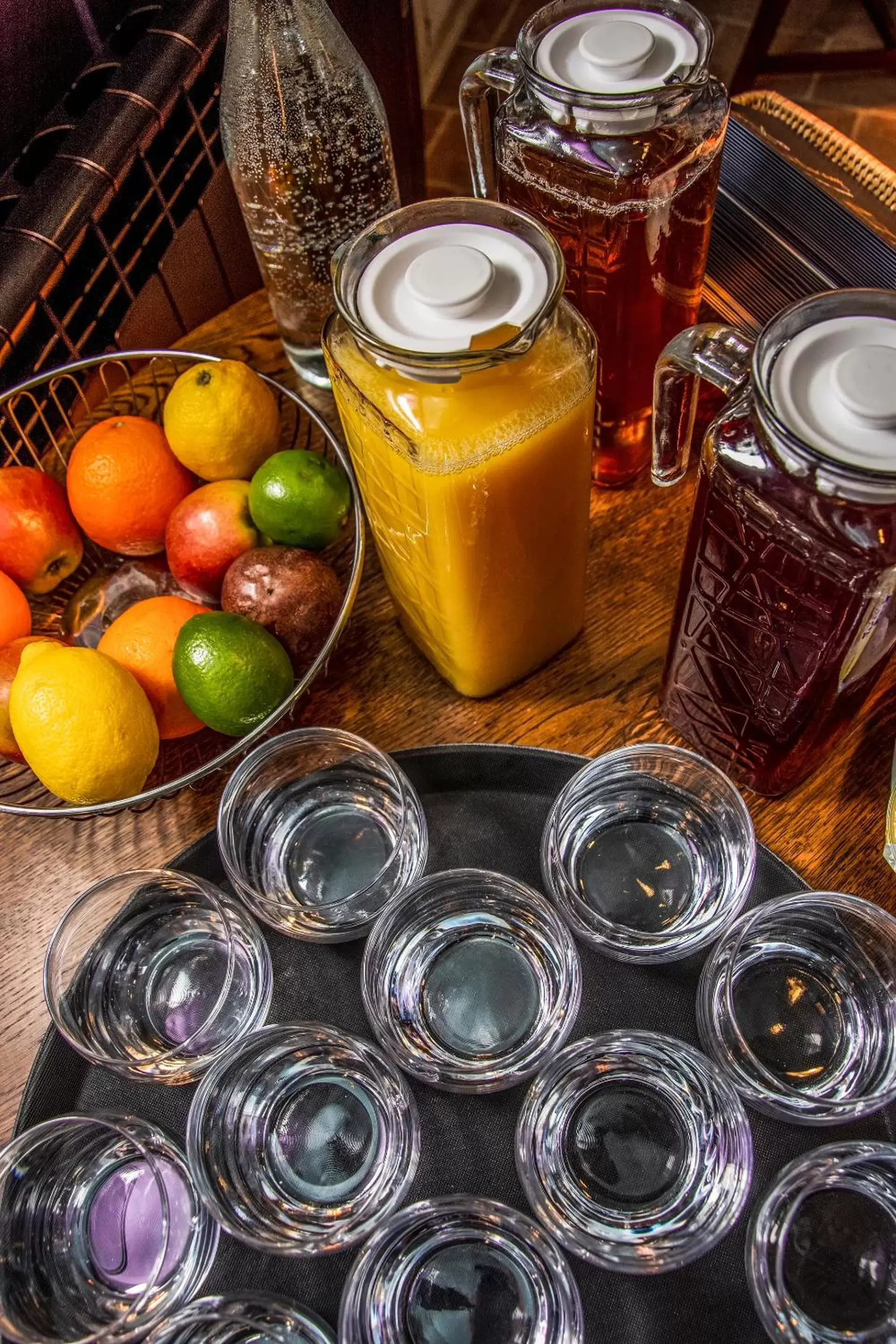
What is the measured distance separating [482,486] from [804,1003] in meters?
0.33

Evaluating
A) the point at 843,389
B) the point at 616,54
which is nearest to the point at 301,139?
the point at 616,54

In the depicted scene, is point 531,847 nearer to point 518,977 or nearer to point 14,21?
point 518,977

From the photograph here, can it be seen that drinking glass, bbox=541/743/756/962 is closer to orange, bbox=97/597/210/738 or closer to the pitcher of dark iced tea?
the pitcher of dark iced tea

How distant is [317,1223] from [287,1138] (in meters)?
0.05

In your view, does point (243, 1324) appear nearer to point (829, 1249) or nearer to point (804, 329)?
point (829, 1249)

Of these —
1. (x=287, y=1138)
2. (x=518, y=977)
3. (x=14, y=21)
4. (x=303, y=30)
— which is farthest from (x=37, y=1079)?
(x=14, y=21)

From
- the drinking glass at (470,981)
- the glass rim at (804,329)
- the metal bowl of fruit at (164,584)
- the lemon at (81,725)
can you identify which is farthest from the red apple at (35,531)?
the glass rim at (804,329)

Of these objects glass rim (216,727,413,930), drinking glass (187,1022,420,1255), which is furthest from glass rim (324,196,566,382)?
drinking glass (187,1022,420,1255)

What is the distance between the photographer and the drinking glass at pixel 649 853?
1.92ft

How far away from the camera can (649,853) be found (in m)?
0.64

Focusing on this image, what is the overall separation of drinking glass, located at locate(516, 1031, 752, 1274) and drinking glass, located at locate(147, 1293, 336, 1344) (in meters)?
0.12

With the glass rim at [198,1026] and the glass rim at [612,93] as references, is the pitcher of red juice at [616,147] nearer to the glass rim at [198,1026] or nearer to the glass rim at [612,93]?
the glass rim at [612,93]

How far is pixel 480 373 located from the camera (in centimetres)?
53

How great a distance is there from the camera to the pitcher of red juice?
0.59m
